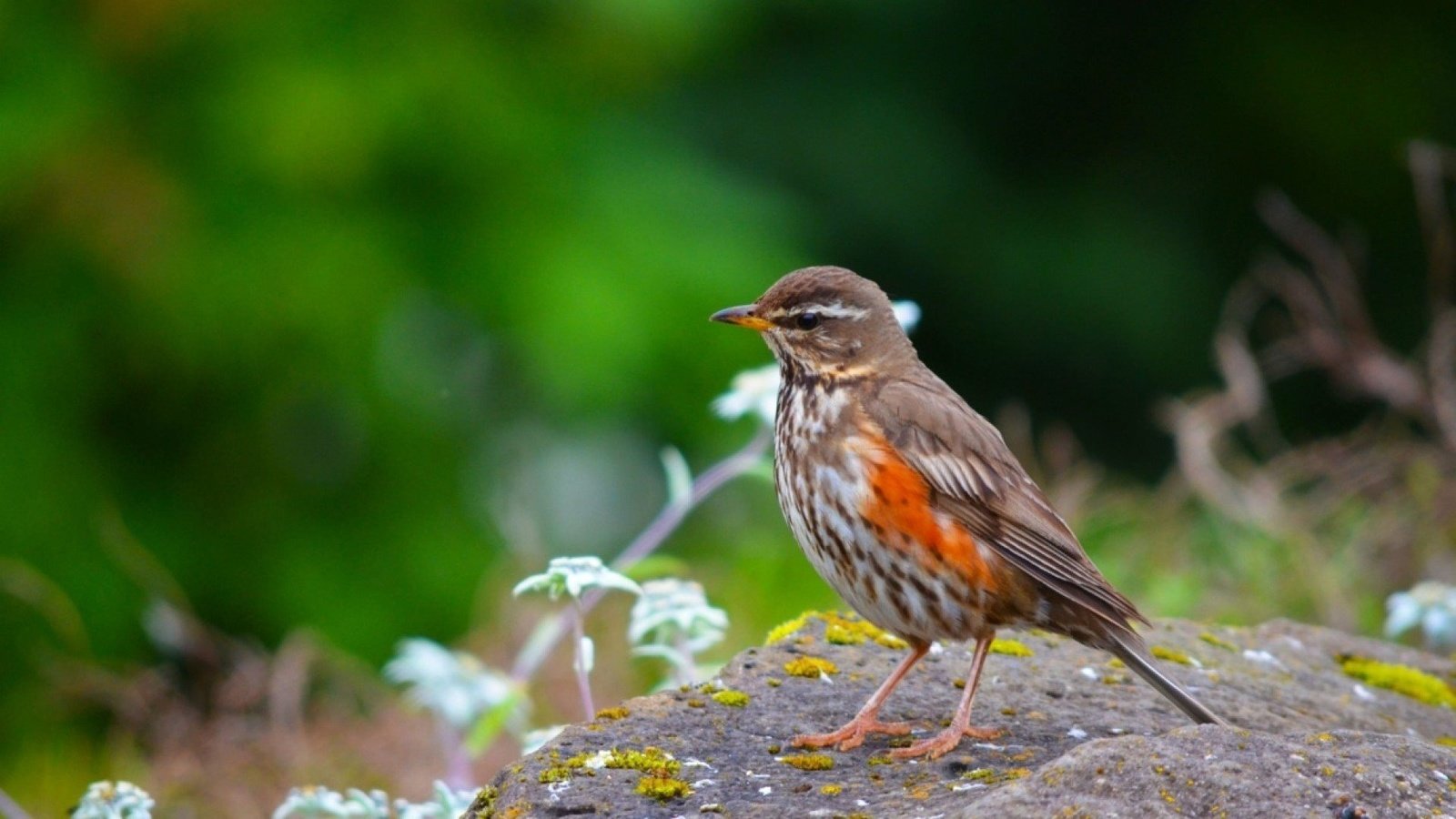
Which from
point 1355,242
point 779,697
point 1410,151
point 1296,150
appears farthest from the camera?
point 1296,150

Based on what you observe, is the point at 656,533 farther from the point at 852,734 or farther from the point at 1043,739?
the point at 1043,739

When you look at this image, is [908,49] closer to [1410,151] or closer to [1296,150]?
[1296,150]

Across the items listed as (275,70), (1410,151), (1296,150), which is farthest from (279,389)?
(1296,150)

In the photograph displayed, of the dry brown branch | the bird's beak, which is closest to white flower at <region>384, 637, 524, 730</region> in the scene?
the bird's beak

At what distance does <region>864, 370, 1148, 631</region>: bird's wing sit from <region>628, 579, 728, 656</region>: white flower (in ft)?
2.07

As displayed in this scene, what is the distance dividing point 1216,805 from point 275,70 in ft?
21.0

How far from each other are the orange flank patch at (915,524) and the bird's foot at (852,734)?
1.43 ft

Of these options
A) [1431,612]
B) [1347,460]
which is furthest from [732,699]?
[1347,460]

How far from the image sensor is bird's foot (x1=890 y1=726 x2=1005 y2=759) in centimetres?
387

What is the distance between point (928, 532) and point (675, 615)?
2.20ft

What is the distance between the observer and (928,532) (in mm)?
4395

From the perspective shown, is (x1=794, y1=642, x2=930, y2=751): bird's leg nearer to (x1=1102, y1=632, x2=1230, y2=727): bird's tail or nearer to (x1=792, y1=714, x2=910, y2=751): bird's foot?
(x1=792, y1=714, x2=910, y2=751): bird's foot

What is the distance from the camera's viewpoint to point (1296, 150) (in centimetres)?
1248

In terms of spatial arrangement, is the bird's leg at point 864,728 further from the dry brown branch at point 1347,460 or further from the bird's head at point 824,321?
the dry brown branch at point 1347,460
